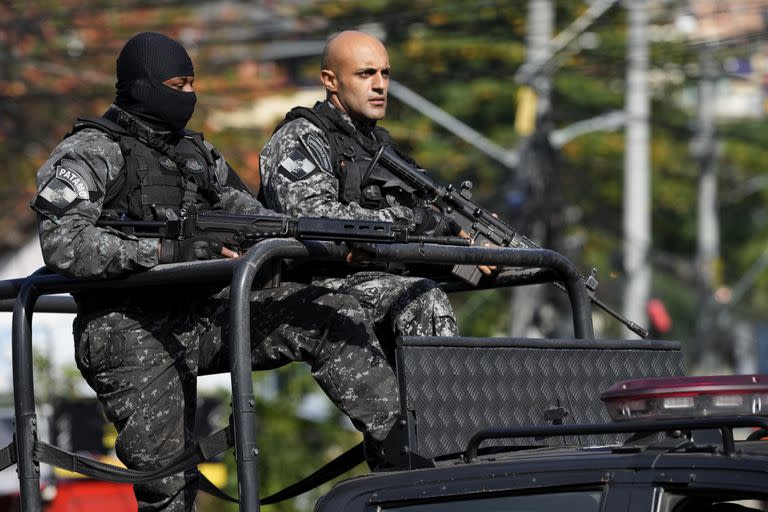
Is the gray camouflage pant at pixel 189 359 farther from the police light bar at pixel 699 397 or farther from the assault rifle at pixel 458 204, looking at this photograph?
the police light bar at pixel 699 397

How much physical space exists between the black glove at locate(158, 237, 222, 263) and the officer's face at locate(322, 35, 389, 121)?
1.20 m

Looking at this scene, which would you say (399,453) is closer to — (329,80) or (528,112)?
(329,80)

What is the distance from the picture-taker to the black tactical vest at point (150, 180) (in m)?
3.91

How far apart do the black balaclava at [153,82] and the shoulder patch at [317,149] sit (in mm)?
380

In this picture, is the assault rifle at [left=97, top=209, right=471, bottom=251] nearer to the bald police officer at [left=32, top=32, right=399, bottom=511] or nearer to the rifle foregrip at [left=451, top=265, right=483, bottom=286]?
the bald police officer at [left=32, top=32, right=399, bottom=511]

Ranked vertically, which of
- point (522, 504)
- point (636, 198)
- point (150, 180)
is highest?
point (150, 180)

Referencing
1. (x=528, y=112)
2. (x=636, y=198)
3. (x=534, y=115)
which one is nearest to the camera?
(x=534, y=115)

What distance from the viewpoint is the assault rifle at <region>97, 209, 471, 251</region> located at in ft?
10.7

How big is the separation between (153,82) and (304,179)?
0.51 metres

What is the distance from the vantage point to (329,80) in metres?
4.71

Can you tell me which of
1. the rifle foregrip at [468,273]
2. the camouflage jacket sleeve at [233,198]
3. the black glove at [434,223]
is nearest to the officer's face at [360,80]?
the black glove at [434,223]

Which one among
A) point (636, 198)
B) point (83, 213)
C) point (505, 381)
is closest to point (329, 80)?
point (83, 213)

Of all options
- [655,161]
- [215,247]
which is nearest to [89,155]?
[215,247]

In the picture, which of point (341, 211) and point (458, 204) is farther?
point (458, 204)
